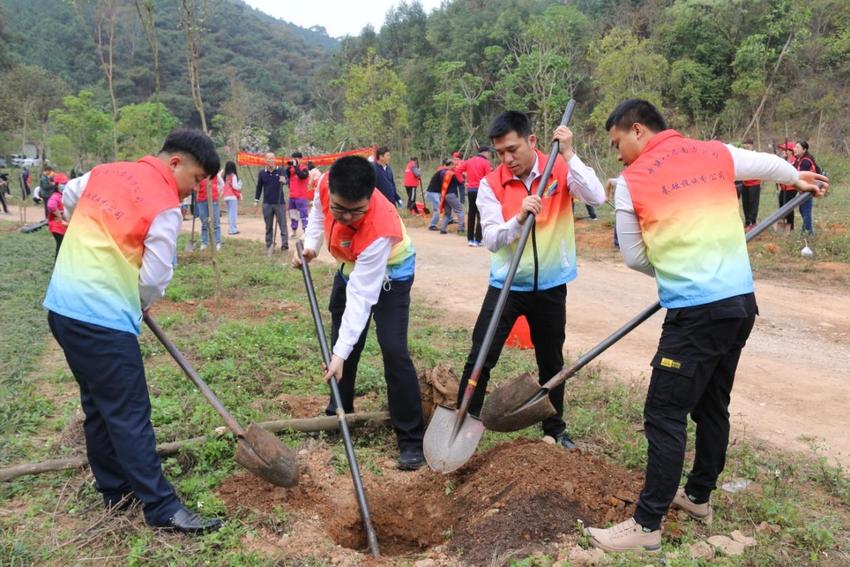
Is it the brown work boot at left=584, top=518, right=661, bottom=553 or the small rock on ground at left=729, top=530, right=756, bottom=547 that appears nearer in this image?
the brown work boot at left=584, top=518, right=661, bottom=553

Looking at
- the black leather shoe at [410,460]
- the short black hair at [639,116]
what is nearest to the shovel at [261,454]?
the black leather shoe at [410,460]

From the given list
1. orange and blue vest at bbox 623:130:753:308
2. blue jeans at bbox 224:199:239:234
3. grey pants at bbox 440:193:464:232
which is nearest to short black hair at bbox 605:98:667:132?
orange and blue vest at bbox 623:130:753:308

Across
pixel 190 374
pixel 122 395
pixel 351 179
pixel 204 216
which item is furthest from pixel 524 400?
pixel 204 216

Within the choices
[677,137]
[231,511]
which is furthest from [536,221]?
[231,511]

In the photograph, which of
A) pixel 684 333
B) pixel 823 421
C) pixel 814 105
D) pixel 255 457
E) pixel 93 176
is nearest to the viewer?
pixel 684 333

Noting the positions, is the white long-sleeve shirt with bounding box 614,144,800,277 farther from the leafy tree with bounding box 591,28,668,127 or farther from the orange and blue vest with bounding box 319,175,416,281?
the leafy tree with bounding box 591,28,668,127

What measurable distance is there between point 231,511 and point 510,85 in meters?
22.2

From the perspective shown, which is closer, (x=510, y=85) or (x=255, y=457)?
(x=255, y=457)

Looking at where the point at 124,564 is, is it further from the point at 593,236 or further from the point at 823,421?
the point at 593,236

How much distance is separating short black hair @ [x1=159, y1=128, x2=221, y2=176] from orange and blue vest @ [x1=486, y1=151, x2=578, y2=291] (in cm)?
152

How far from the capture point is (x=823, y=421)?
441cm

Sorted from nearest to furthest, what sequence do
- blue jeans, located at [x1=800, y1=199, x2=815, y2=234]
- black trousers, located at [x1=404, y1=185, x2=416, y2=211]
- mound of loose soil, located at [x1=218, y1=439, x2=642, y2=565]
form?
mound of loose soil, located at [x1=218, y1=439, x2=642, y2=565] → blue jeans, located at [x1=800, y1=199, x2=815, y2=234] → black trousers, located at [x1=404, y1=185, x2=416, y2=211]

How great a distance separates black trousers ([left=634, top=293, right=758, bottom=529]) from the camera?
2.62m

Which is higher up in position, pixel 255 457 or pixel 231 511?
pixel 255 457
